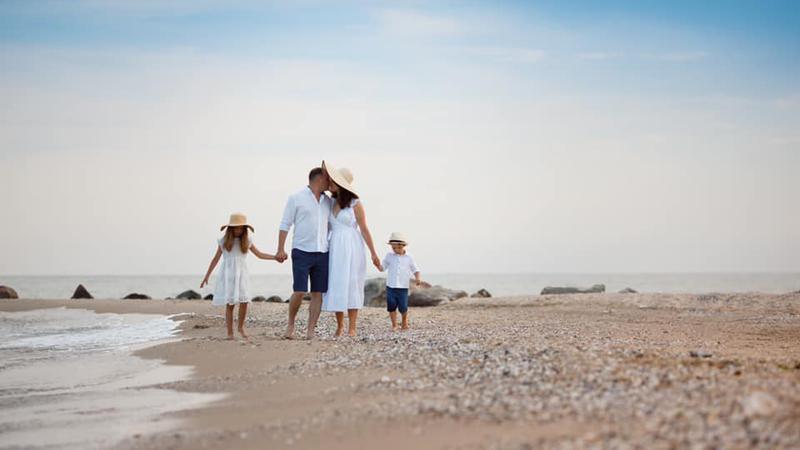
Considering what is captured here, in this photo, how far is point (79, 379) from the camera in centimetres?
1038

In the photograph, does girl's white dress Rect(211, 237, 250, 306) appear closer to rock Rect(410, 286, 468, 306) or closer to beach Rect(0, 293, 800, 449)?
beach Rect(0, 293, 800, 449)

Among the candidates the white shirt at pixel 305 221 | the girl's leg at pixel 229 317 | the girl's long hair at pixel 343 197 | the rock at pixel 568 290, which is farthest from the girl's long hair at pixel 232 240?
the rock at pixel 568 290

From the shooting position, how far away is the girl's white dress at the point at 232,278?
1302 cm

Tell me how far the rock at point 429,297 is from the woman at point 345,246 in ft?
51.0

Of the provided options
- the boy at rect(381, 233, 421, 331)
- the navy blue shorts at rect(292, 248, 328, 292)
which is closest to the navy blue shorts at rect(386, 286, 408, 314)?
the boy at rect(381, 233, 421, 331)

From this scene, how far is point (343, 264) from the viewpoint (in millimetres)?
12531

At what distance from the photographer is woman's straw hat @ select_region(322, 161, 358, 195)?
12312mm

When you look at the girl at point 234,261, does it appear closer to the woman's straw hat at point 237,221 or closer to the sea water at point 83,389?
the woman's straw hat at point 237,221

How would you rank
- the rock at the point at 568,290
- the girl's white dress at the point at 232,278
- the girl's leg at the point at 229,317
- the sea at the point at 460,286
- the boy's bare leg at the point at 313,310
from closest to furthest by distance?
1. the boy's bare leg at the point at 313,310
2. the girl's white dress at the point at 232,278
3. the girl's leg at the point at 229,317
4. the rock at the point at 568,290
5. the sea at the point at 460,286

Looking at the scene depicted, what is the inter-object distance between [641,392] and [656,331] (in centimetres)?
971

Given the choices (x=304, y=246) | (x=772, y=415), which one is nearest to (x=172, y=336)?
(x=304, y=246)

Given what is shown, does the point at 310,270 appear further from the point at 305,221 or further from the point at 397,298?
the point at 397,298

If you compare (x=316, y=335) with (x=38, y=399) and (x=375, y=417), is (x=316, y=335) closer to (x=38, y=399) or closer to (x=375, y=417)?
(x=38, y=399)

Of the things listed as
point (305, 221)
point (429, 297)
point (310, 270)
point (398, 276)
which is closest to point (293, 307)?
point (310, 270)
